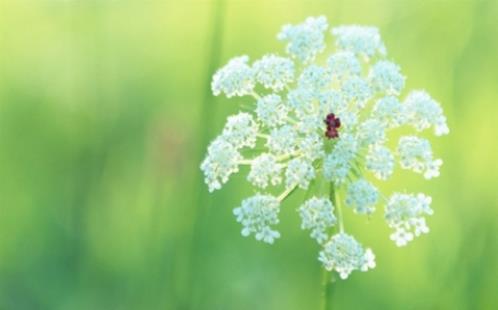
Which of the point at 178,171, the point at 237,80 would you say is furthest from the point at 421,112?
the point at 178,171

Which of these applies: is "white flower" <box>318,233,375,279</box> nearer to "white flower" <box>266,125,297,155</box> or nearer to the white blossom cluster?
the white blossom cluster

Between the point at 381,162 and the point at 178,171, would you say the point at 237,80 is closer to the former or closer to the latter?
the point at 381,162

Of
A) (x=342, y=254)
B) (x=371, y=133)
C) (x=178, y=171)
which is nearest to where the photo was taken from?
(x=342, y=254)

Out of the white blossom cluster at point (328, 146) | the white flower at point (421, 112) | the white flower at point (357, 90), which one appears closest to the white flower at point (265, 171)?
the white blossom cluster at point (328, 146)

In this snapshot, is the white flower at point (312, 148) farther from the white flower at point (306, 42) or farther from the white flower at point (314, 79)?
the white flower at point (306, 42)

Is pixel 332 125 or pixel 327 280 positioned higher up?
pixel 332 125

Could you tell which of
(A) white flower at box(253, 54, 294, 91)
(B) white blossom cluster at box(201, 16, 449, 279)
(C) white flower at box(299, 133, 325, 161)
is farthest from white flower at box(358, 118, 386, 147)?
(A) white flower at box(253, 54, 294, 91)

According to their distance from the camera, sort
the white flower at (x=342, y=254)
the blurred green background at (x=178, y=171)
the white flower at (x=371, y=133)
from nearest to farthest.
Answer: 1. the white flower at (x=342, y=254)
2. the white flower at (x=371, y=133)
3. the blurred green background at (x=178, y=171)
